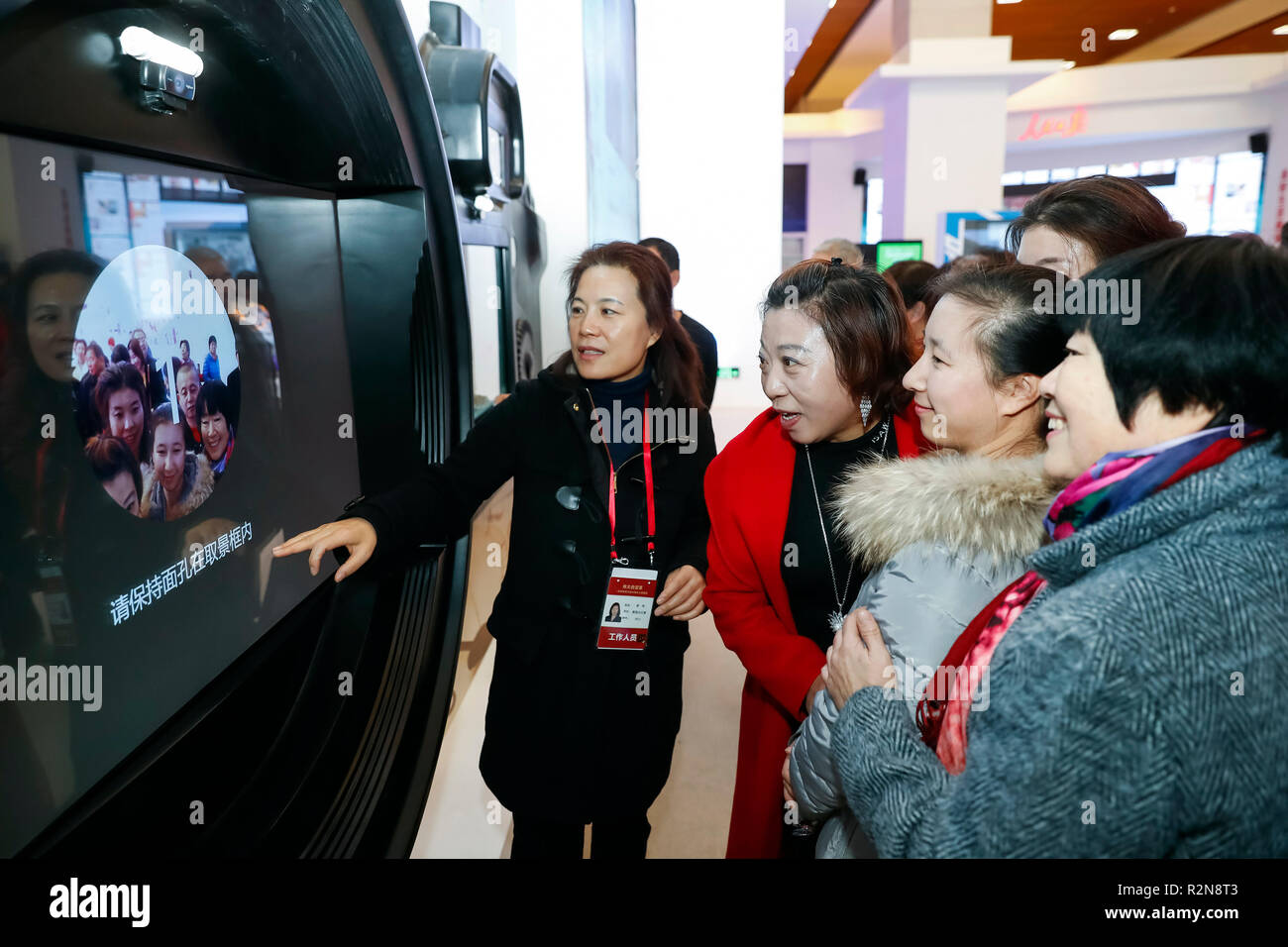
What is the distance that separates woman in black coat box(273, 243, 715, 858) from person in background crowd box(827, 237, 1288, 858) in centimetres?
97

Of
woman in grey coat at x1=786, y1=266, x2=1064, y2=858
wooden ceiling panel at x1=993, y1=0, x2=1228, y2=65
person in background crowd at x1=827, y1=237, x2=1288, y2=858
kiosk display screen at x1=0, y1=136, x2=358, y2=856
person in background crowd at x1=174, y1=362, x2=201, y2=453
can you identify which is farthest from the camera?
wooden ceiling panel at x1=993, y1=0, x2=1228, y2=65

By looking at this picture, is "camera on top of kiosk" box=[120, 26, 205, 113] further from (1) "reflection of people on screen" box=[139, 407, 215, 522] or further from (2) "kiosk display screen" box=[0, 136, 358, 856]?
(1) "reflection of people on screen" box=[139, 407, 215, 522]

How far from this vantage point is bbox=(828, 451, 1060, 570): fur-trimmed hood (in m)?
1.09

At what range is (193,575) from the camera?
126cm

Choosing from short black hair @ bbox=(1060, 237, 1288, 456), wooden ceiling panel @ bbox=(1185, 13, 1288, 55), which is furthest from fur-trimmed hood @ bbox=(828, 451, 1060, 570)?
wooden ceiling panel @ bbox=(1185, 13, 1288, 55)

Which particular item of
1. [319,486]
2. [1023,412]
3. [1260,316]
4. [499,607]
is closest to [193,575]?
[319,486]

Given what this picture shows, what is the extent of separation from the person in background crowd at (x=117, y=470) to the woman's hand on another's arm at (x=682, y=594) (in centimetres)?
103

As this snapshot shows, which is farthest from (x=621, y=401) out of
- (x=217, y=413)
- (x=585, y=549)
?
(x=217, y=413)

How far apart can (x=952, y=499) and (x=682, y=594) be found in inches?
31.9

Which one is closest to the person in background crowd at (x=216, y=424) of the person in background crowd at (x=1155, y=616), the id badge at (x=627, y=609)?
the id badge at (x=627, y=609)

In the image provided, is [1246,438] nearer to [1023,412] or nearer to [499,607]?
[1023,412]

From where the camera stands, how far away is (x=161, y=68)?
1104 mm

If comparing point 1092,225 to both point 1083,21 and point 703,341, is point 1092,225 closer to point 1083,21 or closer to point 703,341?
point 703,341

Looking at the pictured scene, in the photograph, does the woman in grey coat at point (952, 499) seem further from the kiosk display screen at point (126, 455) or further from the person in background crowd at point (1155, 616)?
the kiosk display screen at point (126, 455)
